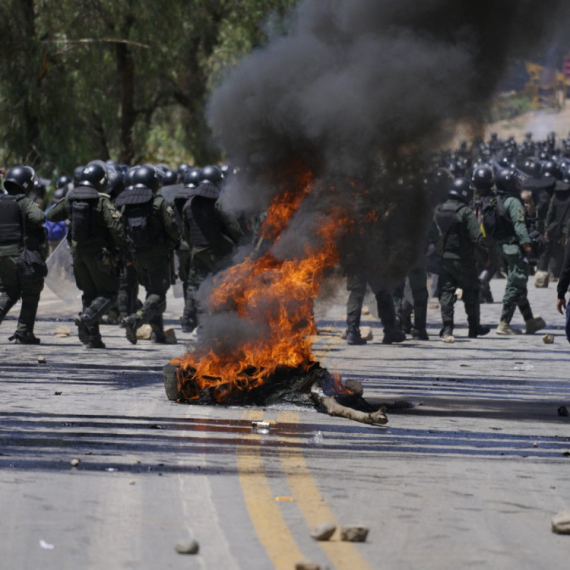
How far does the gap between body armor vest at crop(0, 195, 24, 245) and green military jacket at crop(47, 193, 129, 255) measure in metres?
0.55

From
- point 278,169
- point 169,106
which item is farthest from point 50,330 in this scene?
point 169,106

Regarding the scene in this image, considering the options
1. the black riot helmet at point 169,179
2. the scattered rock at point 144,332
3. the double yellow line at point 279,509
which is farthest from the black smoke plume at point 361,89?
the black riot helmet at point 169,179

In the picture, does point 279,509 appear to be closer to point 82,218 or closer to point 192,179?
point 82,218

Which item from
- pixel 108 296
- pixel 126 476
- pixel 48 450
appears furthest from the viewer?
pixel 108 296

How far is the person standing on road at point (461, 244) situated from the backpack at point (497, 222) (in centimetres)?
70

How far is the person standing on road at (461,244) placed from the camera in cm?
1498

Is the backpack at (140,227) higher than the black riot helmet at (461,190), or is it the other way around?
the black riot helmet at (461,190)

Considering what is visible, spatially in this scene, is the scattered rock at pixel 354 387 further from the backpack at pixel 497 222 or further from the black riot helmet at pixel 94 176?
the backpack at pixel 497 222

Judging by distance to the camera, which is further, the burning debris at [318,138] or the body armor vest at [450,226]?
the body armor vest at [450,226]

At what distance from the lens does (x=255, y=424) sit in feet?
26.5

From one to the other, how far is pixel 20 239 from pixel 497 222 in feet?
18.8

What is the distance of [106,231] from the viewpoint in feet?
43.8

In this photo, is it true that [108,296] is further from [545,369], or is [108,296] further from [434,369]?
[545,369]

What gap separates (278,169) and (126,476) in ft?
11.6
